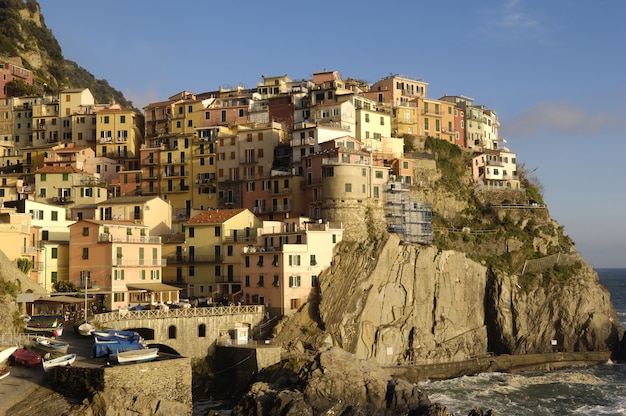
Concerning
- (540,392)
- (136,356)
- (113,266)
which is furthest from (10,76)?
(540,392)

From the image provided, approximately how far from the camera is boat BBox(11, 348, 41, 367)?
170 feet

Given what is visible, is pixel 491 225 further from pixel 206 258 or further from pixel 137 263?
pixel 137 263

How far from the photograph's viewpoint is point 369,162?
79.2 meters

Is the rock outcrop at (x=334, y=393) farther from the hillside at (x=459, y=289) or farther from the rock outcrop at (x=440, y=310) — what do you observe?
the rock outcrop at (x=440, y=310)

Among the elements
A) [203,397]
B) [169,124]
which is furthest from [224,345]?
[169,124]

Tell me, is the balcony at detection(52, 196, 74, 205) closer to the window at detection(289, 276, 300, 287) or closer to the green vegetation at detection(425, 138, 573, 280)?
the window at detection(289, 276, 300, 287)

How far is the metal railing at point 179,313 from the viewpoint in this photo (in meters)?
60.1

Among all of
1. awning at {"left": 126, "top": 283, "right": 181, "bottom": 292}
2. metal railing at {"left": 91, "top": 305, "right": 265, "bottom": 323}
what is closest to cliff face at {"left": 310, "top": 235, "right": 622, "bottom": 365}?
metal railing at {"left": 91, "top": 305, "right": 265, "bottom": 323}

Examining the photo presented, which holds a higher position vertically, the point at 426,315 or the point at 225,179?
the point at 225,179

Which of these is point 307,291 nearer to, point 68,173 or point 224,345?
point 224,345

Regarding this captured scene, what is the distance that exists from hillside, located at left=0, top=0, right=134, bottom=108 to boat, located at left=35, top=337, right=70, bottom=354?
7865cm

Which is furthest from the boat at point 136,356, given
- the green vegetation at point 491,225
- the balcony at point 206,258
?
the green vegetation at point 491,225

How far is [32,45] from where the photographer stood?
5659 inches

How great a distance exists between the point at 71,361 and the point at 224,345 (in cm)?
1554
